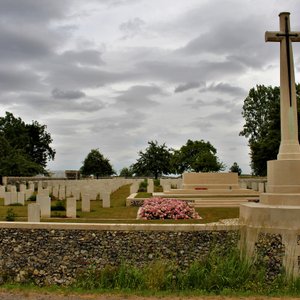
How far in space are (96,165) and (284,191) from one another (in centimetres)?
5840

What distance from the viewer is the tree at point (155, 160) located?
59719 mm

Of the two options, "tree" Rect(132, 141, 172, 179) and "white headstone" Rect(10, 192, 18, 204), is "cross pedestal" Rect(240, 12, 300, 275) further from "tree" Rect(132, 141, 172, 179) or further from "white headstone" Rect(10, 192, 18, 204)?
"tree" Rect(132, 141, 172, 179)

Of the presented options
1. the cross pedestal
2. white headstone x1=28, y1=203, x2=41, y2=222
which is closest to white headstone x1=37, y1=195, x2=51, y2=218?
white headstone x1=28, y1=203, x2=41, y2=222

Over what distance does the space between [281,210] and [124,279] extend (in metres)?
3.87

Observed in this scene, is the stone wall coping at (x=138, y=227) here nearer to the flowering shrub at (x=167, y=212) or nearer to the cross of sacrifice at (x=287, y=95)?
the cross of sacrifice at (x=287, y=95)

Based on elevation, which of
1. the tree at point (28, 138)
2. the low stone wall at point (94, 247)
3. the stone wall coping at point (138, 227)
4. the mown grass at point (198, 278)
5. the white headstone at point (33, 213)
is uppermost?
the tree at point (28, 138)

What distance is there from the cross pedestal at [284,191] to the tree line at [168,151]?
28.0m

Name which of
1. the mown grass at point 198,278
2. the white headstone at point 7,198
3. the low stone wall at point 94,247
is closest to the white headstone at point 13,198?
the white headstone at point 7,198

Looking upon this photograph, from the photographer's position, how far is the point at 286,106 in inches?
464

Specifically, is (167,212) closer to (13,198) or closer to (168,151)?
(13,198)

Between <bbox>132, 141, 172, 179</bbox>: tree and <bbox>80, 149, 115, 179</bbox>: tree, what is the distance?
9.39 metres

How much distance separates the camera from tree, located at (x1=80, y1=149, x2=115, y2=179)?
225 feet

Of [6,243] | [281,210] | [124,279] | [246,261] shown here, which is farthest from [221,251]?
[6,243]

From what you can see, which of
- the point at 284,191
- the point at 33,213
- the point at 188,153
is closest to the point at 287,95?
the point at 284,191
